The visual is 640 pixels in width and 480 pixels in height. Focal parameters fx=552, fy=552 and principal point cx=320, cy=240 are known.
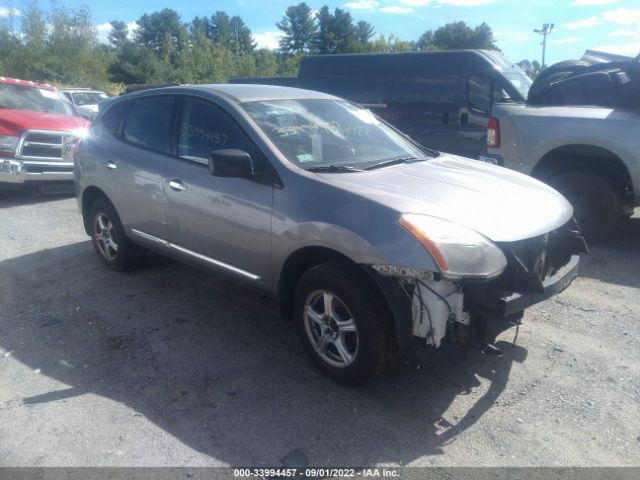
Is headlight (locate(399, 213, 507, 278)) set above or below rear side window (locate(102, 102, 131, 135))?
below

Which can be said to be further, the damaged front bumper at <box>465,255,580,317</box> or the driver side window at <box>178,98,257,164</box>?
the driver side window at <box>178,98,257,164</box>

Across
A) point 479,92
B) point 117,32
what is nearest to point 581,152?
point 479,92

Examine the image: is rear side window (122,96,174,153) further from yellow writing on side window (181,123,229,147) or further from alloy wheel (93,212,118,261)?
alloy wheel (93,212,118,261)

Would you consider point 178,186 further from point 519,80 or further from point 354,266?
point 519,80

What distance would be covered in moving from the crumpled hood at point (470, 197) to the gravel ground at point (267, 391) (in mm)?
1009

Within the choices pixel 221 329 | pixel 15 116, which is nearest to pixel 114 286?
pixel 221 329

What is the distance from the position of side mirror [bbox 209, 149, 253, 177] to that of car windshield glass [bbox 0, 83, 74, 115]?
736cm

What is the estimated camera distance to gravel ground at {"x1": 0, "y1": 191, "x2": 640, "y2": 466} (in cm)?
287

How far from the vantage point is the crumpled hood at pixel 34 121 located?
8.43 meters

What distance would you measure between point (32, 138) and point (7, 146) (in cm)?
41

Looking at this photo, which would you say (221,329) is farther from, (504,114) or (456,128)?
(456,128)

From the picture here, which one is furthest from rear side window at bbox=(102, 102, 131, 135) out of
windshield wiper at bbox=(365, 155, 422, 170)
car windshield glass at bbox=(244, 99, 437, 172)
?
windshield wiper at bbox=(365, 155, 422, 170)

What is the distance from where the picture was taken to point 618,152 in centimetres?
572

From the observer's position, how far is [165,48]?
53.9 metres
